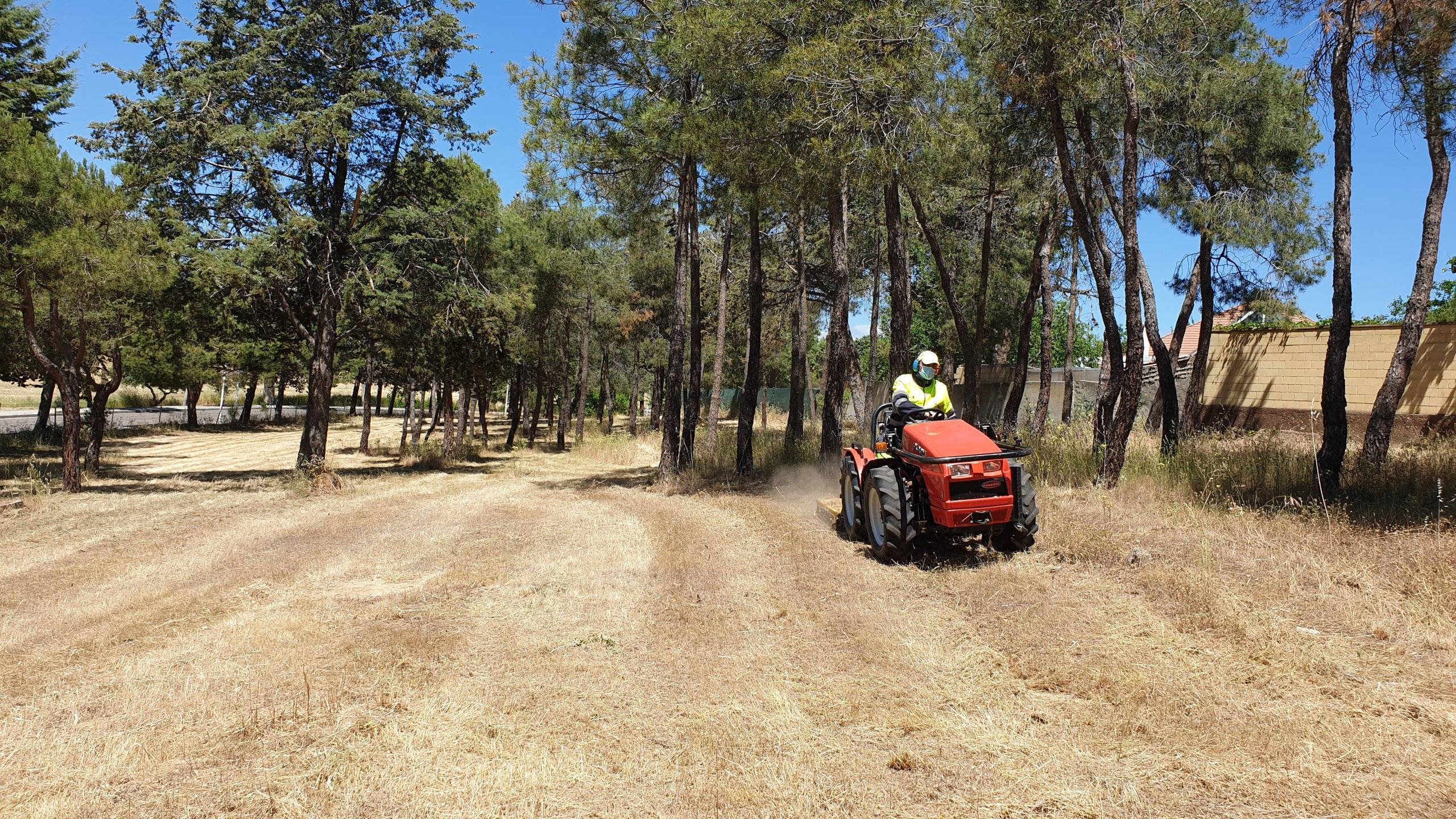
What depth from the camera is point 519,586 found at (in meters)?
8.49

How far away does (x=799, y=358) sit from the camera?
25406mm

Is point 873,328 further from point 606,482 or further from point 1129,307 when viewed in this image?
point 1129,307

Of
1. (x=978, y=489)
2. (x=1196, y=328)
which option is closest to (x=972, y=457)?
(x=978, y=489)

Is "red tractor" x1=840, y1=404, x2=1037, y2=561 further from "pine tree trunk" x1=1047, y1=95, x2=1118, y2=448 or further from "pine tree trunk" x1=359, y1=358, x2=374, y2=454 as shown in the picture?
"pine tree trunk" x1=359, y1=358, x2=374, y2=454

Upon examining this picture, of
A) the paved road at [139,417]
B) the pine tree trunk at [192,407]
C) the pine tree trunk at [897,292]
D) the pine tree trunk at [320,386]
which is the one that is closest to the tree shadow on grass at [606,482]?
the pine tree trunk at [320,386]

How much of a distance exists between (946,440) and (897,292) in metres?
7.32

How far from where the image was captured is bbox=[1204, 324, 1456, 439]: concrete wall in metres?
16.8

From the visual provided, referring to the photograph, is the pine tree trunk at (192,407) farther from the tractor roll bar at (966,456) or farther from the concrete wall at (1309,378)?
the tractor roll bar at (966,456)

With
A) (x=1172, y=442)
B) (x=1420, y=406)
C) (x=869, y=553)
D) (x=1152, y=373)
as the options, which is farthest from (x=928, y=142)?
(x=1152, y=373)

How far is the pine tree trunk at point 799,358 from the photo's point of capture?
71.7 ft

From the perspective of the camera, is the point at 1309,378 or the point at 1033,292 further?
the point at 1309,378

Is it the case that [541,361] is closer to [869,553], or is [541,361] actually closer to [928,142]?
[928,142]

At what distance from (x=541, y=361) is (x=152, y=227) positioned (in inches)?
707

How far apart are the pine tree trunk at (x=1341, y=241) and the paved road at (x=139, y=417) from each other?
4109 centimetres
